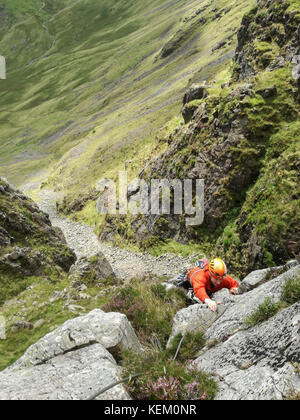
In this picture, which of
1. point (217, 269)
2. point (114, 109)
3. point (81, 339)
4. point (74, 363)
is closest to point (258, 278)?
point (217, 269)

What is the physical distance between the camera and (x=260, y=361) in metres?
5.70

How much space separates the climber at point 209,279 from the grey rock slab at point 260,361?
7.86ft

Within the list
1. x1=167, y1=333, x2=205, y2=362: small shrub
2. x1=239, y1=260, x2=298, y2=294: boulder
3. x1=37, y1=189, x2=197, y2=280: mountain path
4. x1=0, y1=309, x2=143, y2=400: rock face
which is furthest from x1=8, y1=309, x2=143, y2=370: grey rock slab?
x1=37, y1=189, x2=197, y2=280: mountain path

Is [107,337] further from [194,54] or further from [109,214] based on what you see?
[194,54]

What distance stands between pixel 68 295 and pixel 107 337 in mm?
8660

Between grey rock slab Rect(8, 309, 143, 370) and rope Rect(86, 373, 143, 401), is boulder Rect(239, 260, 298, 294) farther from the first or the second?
rope Rect(86, 373, 143, 401)

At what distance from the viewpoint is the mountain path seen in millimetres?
21875

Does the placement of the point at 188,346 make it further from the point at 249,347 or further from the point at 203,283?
the point at 203,283

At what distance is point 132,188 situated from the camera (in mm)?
32656

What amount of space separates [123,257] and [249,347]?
73.4 ft

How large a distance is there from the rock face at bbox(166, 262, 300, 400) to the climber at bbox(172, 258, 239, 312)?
0.89 meters

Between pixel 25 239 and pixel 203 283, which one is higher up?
pixel 25 239

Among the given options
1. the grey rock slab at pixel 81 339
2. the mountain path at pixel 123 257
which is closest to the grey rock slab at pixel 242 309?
the grey rock slab at pixel 81 339
